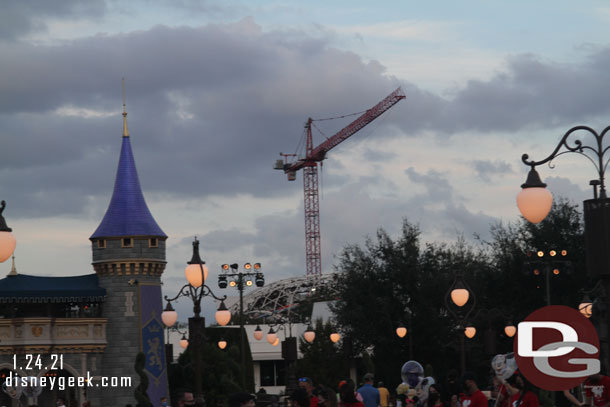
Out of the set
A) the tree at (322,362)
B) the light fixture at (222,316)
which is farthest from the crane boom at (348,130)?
the light fixture at (222,316)

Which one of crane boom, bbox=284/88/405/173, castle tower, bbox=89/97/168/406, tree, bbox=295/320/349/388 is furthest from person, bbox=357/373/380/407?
crane boom, bbox=284/88/405/173

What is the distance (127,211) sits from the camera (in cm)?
5788

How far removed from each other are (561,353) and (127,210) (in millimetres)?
51084

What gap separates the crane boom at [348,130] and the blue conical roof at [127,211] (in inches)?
3367

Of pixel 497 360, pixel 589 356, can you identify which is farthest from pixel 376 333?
pixel 589 356

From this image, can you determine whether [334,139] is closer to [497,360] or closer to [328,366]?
[328,366]

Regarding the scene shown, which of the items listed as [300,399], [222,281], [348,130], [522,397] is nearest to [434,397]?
[522,397]

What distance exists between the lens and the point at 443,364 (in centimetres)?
5306

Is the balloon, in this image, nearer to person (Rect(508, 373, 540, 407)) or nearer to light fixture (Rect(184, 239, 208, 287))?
person (Rect(508, 373, 540, 407))

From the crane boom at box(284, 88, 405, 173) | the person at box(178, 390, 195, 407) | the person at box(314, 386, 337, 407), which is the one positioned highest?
the crane boom at box(284, 88, 405, 173)

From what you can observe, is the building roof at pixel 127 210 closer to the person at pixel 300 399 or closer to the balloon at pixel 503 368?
the balloon at pixel 503 368

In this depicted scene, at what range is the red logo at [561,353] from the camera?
8141 millimetres

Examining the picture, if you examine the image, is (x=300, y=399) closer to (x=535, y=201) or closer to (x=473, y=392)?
(x=473, y=392)

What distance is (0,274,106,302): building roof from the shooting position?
53.9m
